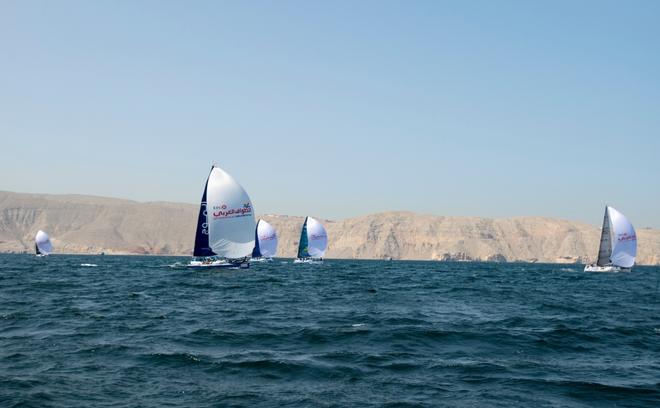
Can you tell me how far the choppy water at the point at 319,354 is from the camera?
491 inches

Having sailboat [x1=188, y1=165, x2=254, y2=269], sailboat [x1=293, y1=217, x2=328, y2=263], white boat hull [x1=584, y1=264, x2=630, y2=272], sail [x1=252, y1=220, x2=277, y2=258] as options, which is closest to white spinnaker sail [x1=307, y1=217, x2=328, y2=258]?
sailboat [x1=293, y1=217, x2=328, y2=263]

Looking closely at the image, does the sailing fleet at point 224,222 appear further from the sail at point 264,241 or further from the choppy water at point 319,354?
the sail at point 264,241

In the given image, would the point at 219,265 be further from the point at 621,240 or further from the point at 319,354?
the point at 621,240

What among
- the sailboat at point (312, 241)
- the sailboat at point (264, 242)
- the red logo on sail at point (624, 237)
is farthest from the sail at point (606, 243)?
the sailboat at point (264, 242)

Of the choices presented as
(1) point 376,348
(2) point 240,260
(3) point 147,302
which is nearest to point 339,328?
(1) point 376,348

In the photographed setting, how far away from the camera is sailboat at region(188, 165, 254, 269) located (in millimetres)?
55531

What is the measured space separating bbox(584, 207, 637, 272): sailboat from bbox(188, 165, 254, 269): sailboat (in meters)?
52.5

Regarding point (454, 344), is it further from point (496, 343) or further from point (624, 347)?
point (624, 347)

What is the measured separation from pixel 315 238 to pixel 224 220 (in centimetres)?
5309

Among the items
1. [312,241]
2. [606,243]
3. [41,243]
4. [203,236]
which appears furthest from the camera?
[41,243]

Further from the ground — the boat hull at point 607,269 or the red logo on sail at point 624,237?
the red logo on sail at point 624,237

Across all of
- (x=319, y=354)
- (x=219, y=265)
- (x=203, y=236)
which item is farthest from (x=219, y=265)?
(x=319, y=354)

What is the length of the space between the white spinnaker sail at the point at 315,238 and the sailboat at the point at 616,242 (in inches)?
1794

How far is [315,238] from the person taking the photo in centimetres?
10856
